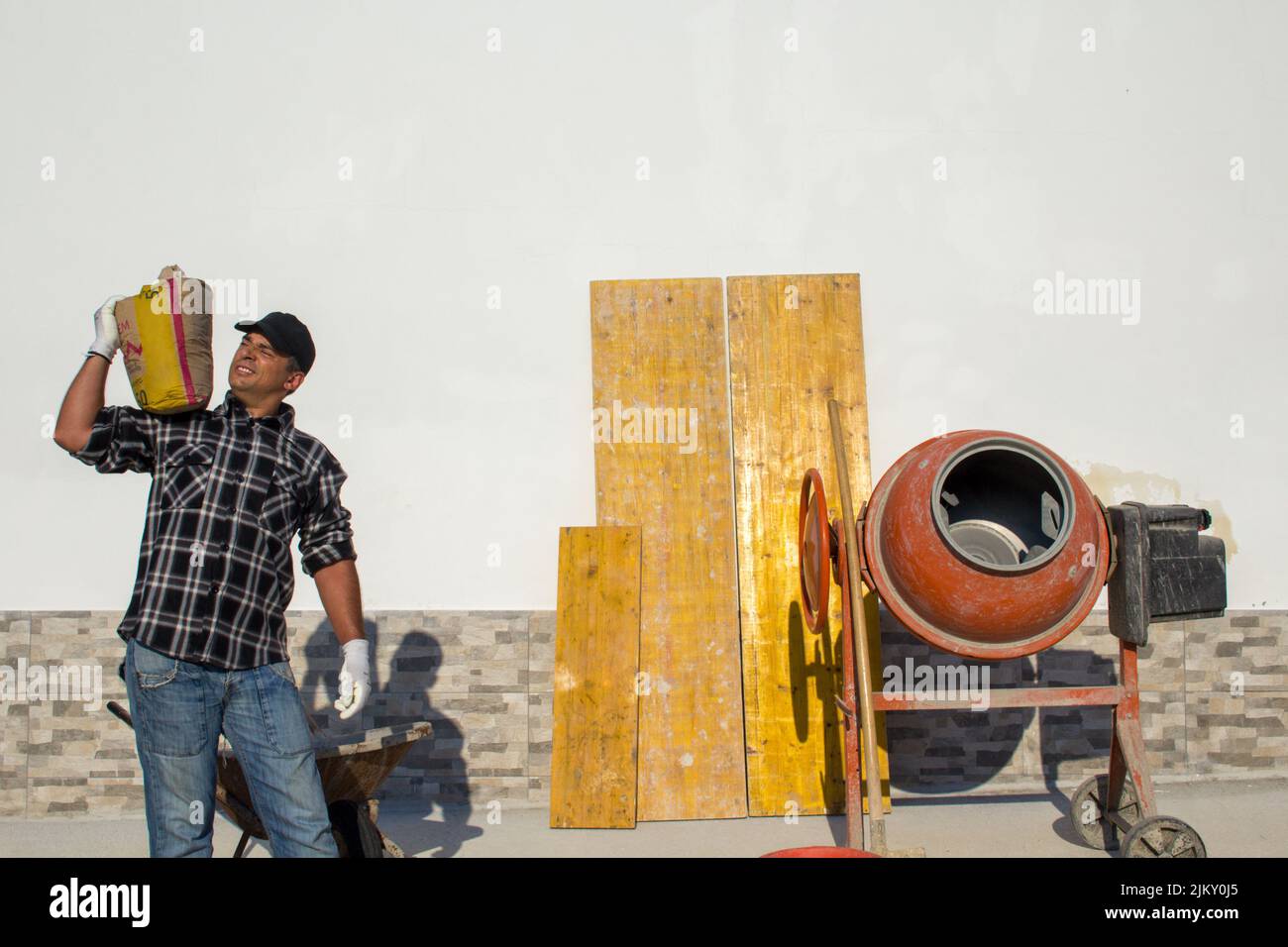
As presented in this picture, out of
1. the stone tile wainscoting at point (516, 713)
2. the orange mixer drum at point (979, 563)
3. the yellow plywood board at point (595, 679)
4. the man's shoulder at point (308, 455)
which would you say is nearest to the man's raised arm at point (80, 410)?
the man's shoulder at point (308, 455)

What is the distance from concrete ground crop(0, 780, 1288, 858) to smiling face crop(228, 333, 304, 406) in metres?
2.00

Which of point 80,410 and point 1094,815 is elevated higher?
point 80,410

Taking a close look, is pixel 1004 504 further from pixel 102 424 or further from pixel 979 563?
pixel 102 424

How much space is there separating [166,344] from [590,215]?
2.43m

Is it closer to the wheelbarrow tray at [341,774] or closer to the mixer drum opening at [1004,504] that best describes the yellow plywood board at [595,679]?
the wheelbarrow tray at [341,774]

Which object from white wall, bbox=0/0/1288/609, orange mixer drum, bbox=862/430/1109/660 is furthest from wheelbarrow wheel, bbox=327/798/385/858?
orange mixer drum, bbox=862/430/1109/660

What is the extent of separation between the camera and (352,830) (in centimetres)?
365

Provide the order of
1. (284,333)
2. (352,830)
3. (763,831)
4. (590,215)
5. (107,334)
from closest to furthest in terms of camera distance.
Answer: (107,334)
(284,333)
(352,830)
(763,831)
(590,215)

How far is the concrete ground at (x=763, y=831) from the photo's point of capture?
434 cm

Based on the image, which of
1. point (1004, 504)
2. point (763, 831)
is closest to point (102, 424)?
point (763, 831)

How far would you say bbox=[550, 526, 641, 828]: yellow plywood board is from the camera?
4.65m

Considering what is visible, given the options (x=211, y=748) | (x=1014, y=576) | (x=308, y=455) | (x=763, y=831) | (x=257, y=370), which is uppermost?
(x=257, y=370)

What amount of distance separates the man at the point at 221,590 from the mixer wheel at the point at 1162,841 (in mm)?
2680
